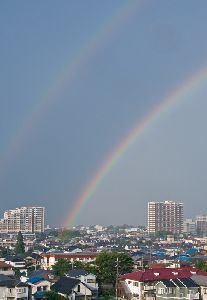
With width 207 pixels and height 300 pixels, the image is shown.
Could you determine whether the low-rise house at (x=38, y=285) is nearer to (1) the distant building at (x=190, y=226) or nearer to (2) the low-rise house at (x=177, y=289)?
(2) the low-rise house at (x=177, y=289)

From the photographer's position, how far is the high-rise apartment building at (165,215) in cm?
7269

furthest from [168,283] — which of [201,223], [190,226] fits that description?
[190,226]

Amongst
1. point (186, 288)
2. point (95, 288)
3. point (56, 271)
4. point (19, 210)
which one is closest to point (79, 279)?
point (95, 288)

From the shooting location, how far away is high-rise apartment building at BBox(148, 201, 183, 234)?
2862 inches

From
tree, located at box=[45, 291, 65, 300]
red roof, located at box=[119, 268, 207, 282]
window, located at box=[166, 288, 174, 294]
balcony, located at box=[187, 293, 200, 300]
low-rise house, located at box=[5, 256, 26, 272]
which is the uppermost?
red roof, located at box=[119, 268, 207, 282]

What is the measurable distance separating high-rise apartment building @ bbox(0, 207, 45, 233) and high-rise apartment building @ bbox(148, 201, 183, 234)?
1424 centimetres

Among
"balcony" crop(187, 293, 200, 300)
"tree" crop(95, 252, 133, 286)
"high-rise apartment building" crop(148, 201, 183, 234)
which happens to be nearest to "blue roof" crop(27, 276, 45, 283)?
"tree" crop(95, 252, 133, 286)

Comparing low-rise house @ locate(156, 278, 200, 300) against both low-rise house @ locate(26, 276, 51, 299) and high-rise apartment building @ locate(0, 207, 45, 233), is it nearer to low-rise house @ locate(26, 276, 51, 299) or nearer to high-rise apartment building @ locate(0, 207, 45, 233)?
low-rise house @ locate(26, 276, 51, 299)

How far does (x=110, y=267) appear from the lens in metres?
16.3

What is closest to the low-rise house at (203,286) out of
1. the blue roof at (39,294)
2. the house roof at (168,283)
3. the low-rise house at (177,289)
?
the low-rise house at (177,289)

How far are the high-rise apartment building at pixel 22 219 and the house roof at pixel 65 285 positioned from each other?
5568 cm

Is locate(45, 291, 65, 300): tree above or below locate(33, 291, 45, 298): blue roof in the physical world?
above

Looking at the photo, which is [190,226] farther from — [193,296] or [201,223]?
[193,296]

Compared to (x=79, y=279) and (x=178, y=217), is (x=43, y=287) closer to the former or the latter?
(x=79, y=279)
